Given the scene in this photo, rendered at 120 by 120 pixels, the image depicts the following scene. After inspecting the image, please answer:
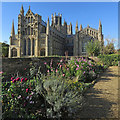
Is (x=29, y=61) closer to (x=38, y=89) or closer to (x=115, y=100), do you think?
(x=38, y=89)

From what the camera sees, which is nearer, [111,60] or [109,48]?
[111,60]

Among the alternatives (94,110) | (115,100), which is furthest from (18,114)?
(115,100)

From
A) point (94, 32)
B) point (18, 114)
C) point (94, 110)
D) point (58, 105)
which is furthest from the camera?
point (94, 32)

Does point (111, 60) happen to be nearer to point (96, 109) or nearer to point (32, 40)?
point (96, 109)

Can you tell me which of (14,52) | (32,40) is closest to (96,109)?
(32,40)

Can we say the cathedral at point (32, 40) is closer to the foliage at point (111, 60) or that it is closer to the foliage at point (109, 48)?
the foliage at point (109, 48)

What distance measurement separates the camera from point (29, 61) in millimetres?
6906

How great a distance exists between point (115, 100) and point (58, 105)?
206 centimetres

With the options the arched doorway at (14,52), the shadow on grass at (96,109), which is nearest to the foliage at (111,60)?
the shadow on grass at (96,109)

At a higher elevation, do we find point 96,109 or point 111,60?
point 111,60

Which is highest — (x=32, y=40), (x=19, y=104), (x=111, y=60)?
(x=32, y=40)

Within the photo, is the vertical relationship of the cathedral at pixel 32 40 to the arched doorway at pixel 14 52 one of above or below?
above

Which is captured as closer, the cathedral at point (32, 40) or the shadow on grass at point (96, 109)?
the shadow on grass at point (96, 109)

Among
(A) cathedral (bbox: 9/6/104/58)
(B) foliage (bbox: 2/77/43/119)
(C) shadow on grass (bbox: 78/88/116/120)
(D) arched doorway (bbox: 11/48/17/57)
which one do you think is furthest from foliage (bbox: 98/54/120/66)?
(D) arched doorway (bbox: 11/48/17/57)
